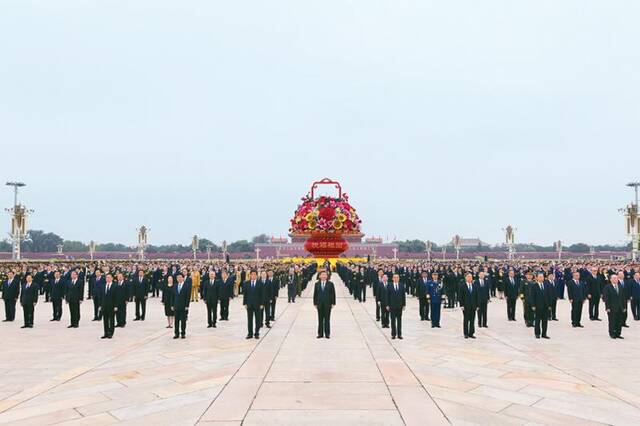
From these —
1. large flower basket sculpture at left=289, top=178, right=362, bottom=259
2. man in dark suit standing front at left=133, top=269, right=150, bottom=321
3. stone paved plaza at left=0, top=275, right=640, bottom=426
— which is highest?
large flower basket sculpture at left=289, top=178, right=362, bottom=259

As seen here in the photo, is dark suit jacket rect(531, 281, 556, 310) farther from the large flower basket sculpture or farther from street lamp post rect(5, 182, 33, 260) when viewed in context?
street lamp post rect(5, 182, 33, 260)

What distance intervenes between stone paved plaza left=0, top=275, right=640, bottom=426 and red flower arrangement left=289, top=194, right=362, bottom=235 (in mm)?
38988

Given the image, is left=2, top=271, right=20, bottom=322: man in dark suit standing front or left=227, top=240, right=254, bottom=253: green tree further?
left=227, top=240, right=254, bottom=253: green tree

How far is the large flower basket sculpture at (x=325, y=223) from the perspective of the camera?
180 feet

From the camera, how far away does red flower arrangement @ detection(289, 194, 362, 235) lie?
54781 mm

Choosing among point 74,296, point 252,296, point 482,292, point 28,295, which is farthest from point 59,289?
point 482,292

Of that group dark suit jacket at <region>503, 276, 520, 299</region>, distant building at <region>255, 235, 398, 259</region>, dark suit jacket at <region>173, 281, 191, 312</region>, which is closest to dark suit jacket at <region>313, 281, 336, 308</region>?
dark suit jacket at <region>173, 281, 191, 312</region>

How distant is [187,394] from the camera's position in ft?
26.9

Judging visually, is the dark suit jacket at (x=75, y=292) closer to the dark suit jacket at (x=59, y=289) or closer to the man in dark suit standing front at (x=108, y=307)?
the dark suit jacket at (x=59, y=289)

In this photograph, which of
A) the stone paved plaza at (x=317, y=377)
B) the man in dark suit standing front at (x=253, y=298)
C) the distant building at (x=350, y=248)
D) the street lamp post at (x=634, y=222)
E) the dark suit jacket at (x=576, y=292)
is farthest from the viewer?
the distant building at (x=350, y=248)

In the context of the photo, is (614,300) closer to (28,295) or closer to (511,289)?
(511,289)

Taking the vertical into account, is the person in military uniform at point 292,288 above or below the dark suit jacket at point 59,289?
below

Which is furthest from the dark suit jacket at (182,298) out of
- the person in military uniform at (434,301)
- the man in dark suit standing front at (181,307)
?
the person in military uniform at (434,301)

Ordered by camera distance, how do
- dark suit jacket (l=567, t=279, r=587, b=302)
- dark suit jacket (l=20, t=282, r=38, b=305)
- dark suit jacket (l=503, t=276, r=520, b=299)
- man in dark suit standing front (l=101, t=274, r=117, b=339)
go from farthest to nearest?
dark suit jacket (l=503, t=276, r=520, b=299), dark suit jacket (l=567, t=279, r=587, b=302), dark suit jacket (l=20, t=282, r=38, b=305), man in dark suit standing front (l=101, t=274, r=117, b=339)
